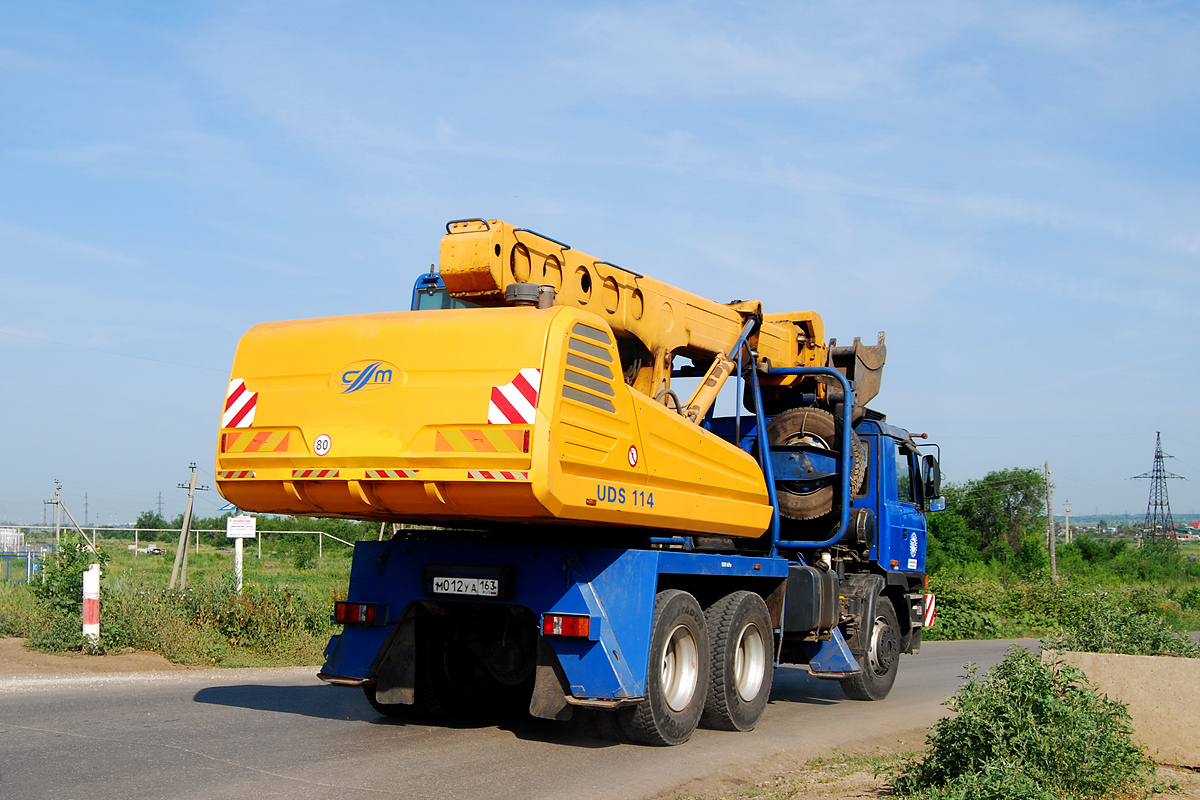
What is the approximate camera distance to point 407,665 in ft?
27.2

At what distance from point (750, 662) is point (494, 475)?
3.72 metres

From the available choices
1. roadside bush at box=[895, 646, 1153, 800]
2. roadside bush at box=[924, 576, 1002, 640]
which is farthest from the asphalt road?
roadside bush at box=[924, 576, 1002, 640]

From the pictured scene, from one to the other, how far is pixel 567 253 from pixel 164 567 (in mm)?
28930

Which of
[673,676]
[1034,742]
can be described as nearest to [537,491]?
[673,676]

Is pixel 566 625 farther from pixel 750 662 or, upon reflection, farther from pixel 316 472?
pixel 750 662

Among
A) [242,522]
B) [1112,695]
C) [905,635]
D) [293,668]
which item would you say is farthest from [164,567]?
[1112,695]

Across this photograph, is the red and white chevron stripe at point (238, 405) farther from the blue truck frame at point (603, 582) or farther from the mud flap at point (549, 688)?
the mud flap at point (549, 688)

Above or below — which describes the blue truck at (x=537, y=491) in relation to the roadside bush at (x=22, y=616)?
above

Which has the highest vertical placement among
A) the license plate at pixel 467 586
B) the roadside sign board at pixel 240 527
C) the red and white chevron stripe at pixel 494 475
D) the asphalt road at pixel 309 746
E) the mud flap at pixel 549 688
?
the red and white chevron stripe at pixel 494 475

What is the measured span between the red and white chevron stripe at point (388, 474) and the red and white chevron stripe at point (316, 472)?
0.87 ft

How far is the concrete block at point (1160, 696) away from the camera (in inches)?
273

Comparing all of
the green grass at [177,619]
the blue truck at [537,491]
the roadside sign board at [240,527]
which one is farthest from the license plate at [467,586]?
the roadside sign board at [240,527]

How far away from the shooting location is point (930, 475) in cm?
1330

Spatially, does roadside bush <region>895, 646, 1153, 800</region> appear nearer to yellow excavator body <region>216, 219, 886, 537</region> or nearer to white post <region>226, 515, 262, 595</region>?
yellow excavator body <region>216, 219, 886, 537</region>
